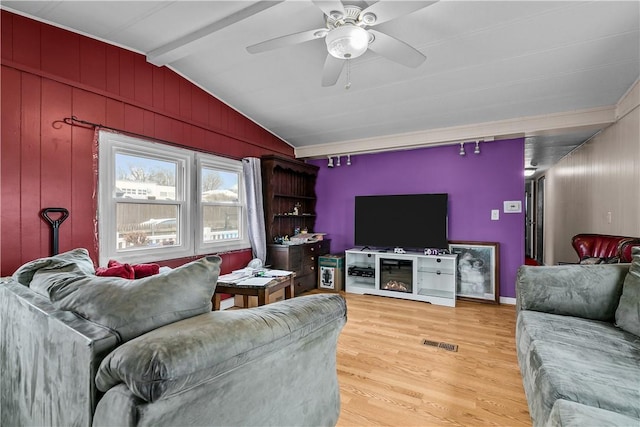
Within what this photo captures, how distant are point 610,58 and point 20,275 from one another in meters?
4.22

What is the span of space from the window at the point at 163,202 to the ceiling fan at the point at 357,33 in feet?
5.34

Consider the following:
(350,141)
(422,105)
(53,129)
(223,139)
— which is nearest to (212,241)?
(223,139)

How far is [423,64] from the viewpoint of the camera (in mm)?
2707

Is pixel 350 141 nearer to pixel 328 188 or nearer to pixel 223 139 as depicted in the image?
pixel 328 188

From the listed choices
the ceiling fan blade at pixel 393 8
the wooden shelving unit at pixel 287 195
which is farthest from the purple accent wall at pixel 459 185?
the ceiling fan blade at pixel 393 8

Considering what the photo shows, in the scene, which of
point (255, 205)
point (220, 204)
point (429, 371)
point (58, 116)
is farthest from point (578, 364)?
point (58, 116)

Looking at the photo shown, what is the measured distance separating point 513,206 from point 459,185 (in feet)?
2.30

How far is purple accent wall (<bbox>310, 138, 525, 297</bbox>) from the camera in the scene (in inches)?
152

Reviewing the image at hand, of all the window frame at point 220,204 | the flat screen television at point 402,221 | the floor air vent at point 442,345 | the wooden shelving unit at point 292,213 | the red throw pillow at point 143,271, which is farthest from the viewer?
the wooden shelving unit at point 292,213

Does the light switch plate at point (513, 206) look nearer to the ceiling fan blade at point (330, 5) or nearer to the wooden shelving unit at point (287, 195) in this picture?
the wooden shelving unit at point (287, 195)

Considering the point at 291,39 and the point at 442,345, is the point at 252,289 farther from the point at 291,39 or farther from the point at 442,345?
the point at 291,39

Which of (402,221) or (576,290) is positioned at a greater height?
(402,221)

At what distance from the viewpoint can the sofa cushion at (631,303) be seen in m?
1.58

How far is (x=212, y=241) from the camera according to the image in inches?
141
